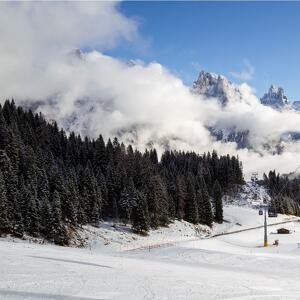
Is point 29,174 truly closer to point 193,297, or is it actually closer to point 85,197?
point 85,197

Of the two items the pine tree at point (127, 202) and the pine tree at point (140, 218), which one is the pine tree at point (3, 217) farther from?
the pine tree at point (127, 202)

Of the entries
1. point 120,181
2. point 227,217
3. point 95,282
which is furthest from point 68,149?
point 95,282

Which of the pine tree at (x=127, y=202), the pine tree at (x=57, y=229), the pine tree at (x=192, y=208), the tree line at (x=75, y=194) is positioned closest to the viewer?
the pine tree at (x=57, y=229)

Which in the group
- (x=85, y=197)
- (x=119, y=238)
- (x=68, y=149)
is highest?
(x=68, y=149)

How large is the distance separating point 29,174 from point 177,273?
211 ft

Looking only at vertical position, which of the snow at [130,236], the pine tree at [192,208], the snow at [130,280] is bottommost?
the snow at [130,236]

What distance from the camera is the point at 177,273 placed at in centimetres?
3058

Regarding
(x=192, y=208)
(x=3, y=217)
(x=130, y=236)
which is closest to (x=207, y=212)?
(x=192, y=208)

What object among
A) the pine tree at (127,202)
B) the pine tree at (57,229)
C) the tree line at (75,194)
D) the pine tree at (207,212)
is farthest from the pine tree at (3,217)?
the pine tree at (207,212)

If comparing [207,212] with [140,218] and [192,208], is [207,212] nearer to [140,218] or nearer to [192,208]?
[192,208]

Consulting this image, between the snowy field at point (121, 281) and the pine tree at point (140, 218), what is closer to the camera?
the snowy field at point (121, 281)

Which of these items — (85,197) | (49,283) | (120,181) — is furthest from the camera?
(120,181)

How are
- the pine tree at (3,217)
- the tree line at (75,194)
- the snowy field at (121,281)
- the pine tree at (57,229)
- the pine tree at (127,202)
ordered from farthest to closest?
1. the pine tree at (127,202)
2. the tree line at (75,194)
3. the pine tree at (57,229)
4. the pine tree at (3,217)
5. the snowy field at (121,281)

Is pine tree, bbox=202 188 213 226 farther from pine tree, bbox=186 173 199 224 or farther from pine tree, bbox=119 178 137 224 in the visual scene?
pine tree, bbox=119 178 137 224
